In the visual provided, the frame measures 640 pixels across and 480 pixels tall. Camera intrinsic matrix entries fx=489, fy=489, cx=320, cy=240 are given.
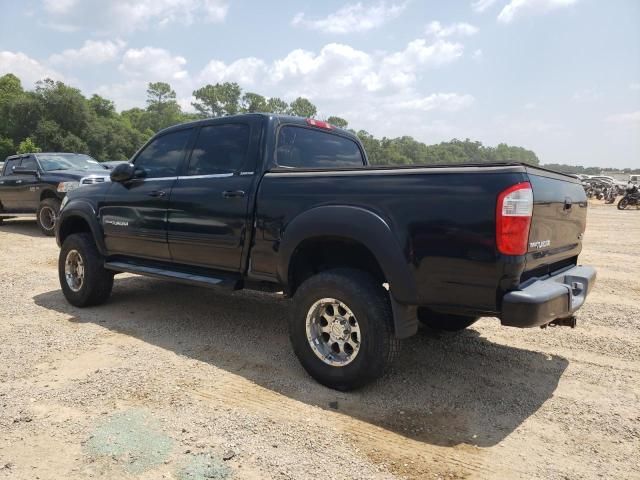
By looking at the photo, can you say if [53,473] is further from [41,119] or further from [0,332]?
[41,119]

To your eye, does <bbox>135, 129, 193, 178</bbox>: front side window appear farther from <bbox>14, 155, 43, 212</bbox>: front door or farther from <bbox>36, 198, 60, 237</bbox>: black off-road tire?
<bbox>14, 155, 43, 212</bbox>: front door

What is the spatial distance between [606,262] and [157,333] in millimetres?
7047

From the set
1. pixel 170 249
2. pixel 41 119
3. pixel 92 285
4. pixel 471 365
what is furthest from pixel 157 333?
pixel 41 119

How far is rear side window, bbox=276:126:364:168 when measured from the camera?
415 centimetres

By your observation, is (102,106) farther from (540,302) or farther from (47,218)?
(540,302)

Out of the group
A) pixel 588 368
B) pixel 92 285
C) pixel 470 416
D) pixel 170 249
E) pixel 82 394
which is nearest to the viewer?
pixel 470 416

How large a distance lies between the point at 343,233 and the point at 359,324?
1.95 ft

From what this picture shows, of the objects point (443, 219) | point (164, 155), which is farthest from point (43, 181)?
point (443, 219)

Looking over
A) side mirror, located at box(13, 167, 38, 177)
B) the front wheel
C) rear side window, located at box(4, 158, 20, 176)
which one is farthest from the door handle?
the front wheel

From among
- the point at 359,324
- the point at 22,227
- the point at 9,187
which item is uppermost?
the point at 9,187

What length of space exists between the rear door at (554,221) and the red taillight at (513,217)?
102 mm

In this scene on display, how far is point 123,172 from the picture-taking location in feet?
15.7

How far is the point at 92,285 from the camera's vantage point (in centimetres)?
517

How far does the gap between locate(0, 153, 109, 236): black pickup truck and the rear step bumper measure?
959 centimetres
